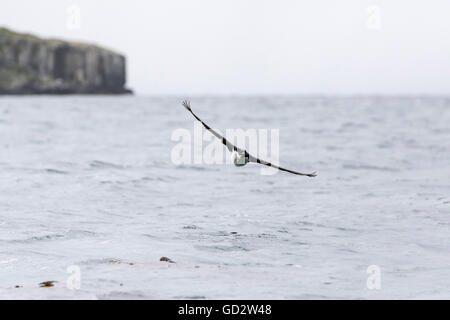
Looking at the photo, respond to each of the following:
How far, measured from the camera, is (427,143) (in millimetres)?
41406

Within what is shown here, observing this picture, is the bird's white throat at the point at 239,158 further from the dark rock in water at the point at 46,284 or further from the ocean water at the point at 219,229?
the dark rock in water at the point at 46,284

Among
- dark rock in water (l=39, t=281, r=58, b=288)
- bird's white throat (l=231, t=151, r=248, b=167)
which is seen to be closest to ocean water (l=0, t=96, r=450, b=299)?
dark rock in water (l=39, t=281, r=58, b=288)

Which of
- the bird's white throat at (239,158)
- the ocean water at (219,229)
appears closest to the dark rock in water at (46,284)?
the ocean water at (219,229)

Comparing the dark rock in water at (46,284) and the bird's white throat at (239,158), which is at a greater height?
the bird's white throat at (239,158)

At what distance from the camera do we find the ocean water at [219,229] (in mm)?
10414

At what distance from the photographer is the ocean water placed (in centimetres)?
1041

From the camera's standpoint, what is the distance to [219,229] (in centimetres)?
1511

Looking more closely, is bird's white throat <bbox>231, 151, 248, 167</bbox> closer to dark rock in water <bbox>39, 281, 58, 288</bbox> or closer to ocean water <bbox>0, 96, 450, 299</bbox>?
ocean water <bbox>0, 96, 450, 299</bbox>

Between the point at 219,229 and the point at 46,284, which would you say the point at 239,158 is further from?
the point at 219,229

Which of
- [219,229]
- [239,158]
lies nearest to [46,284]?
[239,158]

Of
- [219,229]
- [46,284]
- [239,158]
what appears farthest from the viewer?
[219,229]

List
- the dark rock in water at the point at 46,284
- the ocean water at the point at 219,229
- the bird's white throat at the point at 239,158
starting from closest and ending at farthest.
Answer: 1. the dark rock in water at the point at 46,284
2. the ocean water at the point at 219,229
3. the bird's white throat at the point at 239,158

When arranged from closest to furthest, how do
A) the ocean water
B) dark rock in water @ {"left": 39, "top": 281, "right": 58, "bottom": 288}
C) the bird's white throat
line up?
dark rock in water @ {"left": 39, "top": 281, "right": 58, "bottom": 288} → the ocean water → the bird's white throat
